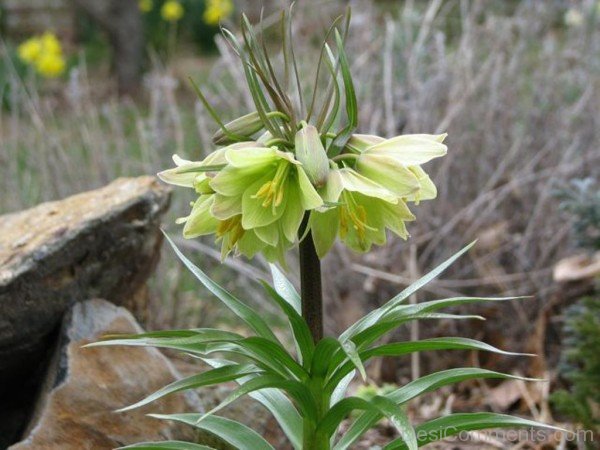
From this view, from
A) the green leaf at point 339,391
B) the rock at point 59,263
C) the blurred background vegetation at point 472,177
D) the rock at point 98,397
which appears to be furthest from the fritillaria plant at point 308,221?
the blurred background vegetation at point 472,177

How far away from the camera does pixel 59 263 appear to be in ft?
8.00

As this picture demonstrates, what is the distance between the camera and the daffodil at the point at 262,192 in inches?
62.7

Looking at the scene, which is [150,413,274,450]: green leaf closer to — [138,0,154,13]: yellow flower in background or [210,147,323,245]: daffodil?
[210,147,323,245]: daffodil

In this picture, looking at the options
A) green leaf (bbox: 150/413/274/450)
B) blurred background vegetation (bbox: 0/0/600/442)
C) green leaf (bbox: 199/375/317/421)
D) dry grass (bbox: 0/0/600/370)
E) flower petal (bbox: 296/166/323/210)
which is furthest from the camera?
dry grass (bbox: 0/0/600/370)

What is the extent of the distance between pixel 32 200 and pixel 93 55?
35.3 ft

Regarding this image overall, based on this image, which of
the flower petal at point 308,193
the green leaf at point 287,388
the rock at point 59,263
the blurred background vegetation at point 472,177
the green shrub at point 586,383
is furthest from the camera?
the blurred background vegetation at point 472,177

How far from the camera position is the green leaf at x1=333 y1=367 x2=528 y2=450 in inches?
68.5

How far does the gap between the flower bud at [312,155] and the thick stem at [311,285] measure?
0.60 ft

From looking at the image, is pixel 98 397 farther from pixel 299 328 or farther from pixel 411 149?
pixel 411 149

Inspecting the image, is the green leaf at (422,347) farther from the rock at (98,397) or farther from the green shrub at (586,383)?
the green shrub at (586,383)

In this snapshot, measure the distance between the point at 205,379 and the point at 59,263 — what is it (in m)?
0.91

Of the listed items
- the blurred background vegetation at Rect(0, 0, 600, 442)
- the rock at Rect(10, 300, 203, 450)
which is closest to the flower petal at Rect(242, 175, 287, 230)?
the rock at Rect(10, 300, 203, 450)

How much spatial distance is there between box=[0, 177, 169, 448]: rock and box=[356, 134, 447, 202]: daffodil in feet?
3.34

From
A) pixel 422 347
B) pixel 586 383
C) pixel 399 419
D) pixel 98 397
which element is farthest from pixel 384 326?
pixel 586 383
